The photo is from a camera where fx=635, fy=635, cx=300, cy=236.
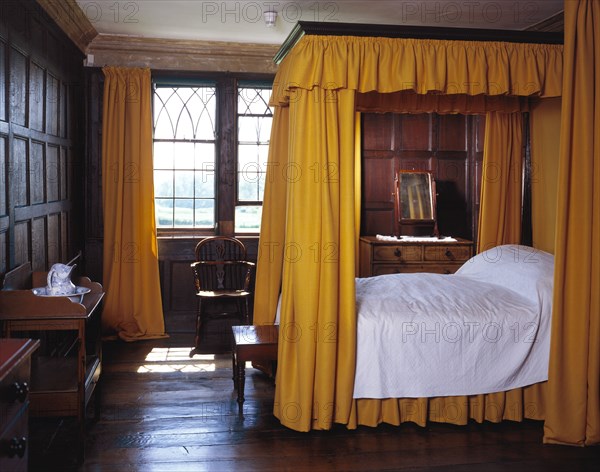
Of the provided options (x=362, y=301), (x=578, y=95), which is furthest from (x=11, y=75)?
(x=578, y=95)

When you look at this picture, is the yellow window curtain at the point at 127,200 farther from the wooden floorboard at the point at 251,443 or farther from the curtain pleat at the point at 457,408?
the curtain pleat at the point at 457,408

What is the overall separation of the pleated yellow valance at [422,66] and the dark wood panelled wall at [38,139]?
65.2 inches

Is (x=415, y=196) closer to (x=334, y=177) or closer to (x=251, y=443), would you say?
(x=334, y=177)

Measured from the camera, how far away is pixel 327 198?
3.51 metres

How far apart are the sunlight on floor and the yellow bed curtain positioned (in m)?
1.46

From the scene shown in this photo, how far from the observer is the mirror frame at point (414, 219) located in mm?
6336

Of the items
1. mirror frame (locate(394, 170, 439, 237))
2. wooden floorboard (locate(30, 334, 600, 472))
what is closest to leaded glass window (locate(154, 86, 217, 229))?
mirror frame (locate(394, 170, 439, 237))

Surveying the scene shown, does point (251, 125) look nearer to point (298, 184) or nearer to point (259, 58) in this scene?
point (259, 58)

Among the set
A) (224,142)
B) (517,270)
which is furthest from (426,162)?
(517,270)

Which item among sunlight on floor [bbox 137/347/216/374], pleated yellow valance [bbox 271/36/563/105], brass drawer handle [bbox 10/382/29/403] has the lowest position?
sunlight on floor [bbox 137/347/216/374]

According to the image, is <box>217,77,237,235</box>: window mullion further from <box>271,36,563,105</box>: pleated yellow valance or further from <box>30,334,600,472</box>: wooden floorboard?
<box>271,36,563,105</box>: pleated yellow valance

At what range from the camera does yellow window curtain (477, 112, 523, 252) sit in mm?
5051

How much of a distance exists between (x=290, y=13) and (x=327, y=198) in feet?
7.52

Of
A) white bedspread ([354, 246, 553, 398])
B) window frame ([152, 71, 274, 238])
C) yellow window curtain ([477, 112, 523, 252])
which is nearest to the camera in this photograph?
white bedspread ([354, 246, 553, 398])
